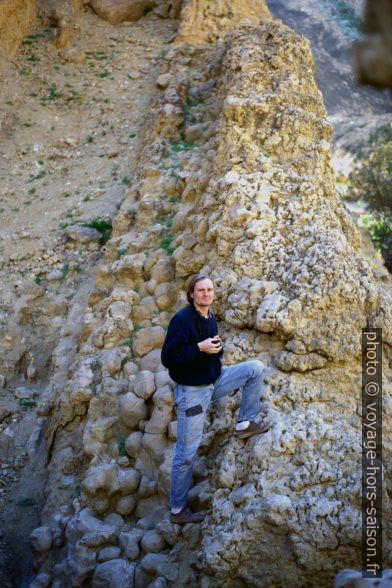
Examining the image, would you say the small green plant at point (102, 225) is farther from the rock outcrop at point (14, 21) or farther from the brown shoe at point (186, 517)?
the rock outcrop at point (14, 21)

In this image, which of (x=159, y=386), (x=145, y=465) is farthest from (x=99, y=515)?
(x=159, y=386)

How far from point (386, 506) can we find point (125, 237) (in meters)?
4.77

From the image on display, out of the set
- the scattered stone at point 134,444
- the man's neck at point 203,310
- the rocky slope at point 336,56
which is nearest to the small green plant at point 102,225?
the scattered stone at point 134,444

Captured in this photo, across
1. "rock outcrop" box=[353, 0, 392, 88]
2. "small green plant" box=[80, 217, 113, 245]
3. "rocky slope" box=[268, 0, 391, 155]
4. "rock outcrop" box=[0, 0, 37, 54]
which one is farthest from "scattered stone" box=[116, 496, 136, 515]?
"rocky slope" box=[268, 0, 391, 155]

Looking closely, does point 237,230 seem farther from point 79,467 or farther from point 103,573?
point 103,573

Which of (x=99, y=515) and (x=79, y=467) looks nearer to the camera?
(x=99, y=515)

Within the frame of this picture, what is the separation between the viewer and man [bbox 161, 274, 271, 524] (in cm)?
411

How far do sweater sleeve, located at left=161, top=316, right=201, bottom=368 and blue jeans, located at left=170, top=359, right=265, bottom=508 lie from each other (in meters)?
0.27

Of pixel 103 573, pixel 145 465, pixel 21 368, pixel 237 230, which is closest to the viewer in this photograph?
pixel 103 573

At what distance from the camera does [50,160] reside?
33.4 ft

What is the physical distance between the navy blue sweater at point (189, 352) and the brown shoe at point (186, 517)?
103 centimetres

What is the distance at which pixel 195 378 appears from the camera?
13.7ft

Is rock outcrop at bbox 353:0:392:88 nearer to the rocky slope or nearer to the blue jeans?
the blue jeans

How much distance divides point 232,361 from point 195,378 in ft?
3.36
